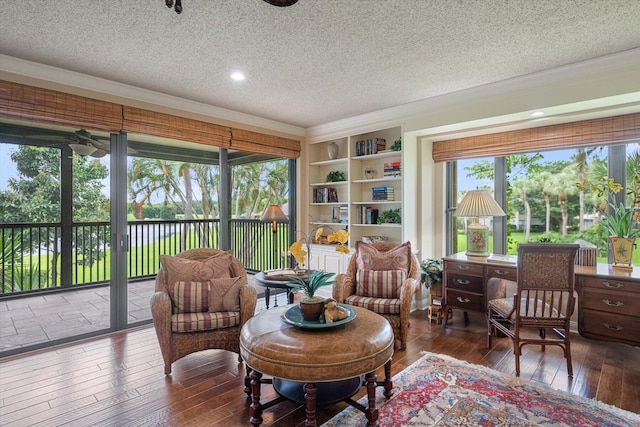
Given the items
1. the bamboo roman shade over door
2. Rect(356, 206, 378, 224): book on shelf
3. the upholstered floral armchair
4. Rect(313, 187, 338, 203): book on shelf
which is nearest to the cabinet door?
Rect(356, 206, 378, 224): book on shelf

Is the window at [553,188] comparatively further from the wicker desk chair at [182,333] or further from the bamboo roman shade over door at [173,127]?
the bamboo roman shade over door at [173,127]

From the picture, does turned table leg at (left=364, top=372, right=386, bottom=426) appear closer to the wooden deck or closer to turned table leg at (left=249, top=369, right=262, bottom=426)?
turned table leg at (left=249, top=369, right=262, bottom=426)

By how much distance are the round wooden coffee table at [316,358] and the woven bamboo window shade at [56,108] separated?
2.64m

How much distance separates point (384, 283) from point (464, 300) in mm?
1007

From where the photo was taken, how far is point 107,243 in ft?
11.7

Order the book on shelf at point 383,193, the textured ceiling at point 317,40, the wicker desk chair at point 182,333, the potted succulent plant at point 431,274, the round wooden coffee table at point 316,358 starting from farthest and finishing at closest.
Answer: the book on shelf at point 383,193 → the potted succulent plant at point 431,274 → the wicker desk chair at point 182,333 → the textured ceiling at point 317,40 → the round wooden coffee table at point 316,358

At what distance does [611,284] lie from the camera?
9.16 feet

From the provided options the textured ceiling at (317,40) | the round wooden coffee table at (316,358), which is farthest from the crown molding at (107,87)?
the round wooden coffee table at (316,358)

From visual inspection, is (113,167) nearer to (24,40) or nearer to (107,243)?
(107,243)

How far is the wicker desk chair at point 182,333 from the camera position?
101 inches

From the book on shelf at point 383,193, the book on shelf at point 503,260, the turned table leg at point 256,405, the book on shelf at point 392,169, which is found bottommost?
the turned table leg at point 256,405

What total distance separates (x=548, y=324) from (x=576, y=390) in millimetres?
466

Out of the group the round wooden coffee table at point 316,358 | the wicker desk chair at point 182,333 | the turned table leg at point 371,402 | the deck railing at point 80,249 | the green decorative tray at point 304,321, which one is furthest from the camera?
the deck railing at point 80,249

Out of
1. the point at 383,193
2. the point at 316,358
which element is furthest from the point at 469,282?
the point at 316,358
